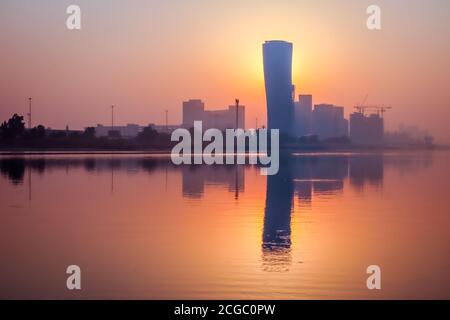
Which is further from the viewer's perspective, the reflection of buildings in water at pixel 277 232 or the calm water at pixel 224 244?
the reflection of buildings in water at pixel 277 232

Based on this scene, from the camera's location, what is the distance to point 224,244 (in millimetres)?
15664

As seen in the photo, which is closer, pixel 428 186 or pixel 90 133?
pixel 428 186

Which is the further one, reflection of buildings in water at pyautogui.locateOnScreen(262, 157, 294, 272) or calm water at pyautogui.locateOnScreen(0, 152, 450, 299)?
reflection of buildings in water at pyautogui.locateOnScreen(262, 157, 294, 272)

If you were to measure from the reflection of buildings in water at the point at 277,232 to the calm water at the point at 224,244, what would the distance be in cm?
4

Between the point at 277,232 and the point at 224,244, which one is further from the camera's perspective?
the point at 277,232

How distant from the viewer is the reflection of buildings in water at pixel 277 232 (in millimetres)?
13477

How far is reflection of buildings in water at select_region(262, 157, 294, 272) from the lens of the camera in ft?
44.2

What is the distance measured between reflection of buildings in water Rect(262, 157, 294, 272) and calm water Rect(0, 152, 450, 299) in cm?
4

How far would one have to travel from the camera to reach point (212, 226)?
18578mm

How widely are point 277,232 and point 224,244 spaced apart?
7.42 feet

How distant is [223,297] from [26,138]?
13628 centimetres

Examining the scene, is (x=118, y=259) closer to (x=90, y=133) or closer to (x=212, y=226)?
(x=212, y=226)

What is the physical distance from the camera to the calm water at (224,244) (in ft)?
37.9
